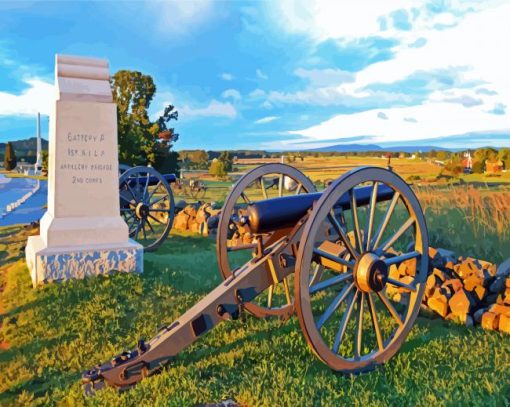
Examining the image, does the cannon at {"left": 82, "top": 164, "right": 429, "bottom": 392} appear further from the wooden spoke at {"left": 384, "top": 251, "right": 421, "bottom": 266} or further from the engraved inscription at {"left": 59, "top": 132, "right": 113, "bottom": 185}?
the engraved inscription at {"left": 59, "top": 132, "right": 113, "bottom": 185}

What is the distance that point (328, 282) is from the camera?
12.3 ft

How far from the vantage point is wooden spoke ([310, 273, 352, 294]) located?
3672 mm

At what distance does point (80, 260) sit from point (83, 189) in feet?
3.39

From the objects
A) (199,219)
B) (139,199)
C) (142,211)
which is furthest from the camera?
(199,219)

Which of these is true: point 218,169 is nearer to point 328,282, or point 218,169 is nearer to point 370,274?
point 370,274

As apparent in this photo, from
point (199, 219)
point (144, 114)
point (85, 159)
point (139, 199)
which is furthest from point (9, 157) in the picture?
point (85, 159)

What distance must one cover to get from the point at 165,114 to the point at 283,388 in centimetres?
2780

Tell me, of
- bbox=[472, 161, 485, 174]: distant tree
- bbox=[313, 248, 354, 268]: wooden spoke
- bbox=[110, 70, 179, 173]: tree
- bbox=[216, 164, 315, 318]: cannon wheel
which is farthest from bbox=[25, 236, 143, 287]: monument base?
bbox=[110, 70, 179, 173]: tree

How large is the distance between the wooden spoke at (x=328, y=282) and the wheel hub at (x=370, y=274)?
0.27 ft

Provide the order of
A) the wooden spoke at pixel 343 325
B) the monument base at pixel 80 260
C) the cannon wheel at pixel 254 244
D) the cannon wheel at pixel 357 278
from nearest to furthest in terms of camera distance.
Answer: the cannon wheel at pixel 357 278 < the wooden spoke at pixel 343 325 < the cannon wheel at pixel 254 244 < the monument base at pixel 80 260

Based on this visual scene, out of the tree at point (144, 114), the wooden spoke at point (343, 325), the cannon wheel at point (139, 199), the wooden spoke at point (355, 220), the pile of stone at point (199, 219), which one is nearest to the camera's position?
the wooden spoke at point (343, 325)

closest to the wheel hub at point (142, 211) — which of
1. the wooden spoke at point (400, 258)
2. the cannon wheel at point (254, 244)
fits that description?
the cannon wheel at point (254, 244)

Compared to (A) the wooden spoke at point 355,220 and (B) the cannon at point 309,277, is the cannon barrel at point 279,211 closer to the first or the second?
(B) the cannon at point 309,277

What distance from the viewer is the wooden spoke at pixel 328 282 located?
3672 millimetres
